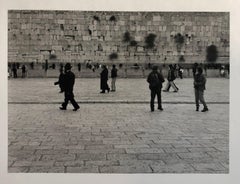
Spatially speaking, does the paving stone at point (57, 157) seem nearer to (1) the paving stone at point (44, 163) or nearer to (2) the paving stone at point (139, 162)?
(1) the paving stone at point (44, 163)

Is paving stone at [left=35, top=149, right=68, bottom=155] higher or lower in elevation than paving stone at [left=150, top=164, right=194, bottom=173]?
higher

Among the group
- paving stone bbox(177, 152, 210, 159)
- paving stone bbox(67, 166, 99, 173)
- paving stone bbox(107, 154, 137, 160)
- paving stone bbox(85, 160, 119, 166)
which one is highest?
paving stone bbox(177, 152, 210, 159)

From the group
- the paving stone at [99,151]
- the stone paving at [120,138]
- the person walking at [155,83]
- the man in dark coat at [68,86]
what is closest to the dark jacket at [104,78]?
the stone paving at [120,138]

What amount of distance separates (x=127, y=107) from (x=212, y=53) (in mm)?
1476

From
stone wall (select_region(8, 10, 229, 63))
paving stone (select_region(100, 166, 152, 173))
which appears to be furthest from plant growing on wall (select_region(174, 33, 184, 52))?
paving stone (select_region(100, 166, 152, 173))

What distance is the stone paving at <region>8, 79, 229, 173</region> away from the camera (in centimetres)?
322

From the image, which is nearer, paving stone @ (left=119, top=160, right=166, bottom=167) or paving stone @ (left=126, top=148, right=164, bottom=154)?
paving stone @ (left=119, top=160, right=166, bottom=167)

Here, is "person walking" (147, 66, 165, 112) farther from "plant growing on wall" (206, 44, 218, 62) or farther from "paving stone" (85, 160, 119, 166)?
"paving stone" (85, 160, 119, 166)

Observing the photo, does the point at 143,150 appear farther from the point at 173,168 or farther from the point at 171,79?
the point at 171,79

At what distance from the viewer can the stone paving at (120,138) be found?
322 centimetres

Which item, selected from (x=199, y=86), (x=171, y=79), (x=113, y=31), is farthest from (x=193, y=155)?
(x=171, y=79)

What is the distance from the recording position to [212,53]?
376 centimetres

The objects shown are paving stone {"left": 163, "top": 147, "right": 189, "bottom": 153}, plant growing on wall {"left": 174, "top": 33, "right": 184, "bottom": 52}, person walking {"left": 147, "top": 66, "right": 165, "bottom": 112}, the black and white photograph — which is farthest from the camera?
plant growing on wall {"left": 174, "top": 33, "right": 184, "bottom": 52}

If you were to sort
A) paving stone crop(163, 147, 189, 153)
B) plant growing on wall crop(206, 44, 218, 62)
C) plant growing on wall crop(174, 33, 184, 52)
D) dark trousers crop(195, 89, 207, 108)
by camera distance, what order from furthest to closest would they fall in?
plant growing on wall crop(174, 33, 184, 52), dark trousers crop(195, 89, 207, 108), plant growing on wall crop(206, 44, 218, 62), paving stone crop(163, 147, 189, 153)
